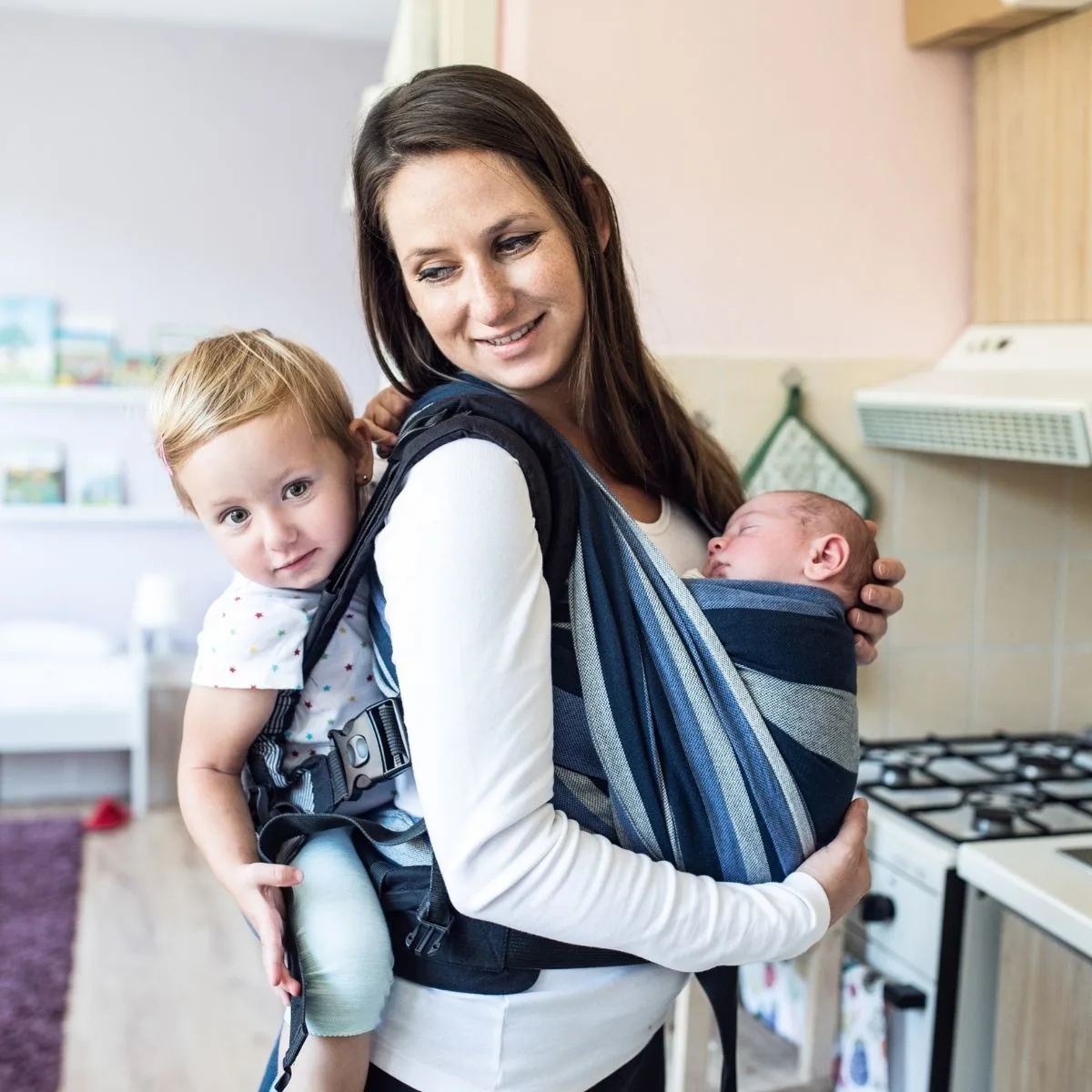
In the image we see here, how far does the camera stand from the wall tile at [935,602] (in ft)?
7.28

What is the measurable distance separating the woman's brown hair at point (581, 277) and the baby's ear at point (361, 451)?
0.27 ft

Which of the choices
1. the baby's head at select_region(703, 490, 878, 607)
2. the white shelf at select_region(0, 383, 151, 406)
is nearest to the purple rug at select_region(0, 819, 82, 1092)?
the white shelf at select_region(0, 383, 151, 406)

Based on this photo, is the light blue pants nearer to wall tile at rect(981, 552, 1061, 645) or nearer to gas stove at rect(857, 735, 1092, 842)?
gas stove at rect(857, 735, 1092, 842)

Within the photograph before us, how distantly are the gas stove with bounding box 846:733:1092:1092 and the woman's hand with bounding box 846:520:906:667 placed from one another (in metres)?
0.70

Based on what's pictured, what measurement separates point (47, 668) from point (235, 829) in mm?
4135

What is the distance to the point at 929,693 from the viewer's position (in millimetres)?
2256

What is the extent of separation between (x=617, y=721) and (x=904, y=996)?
1.09 metres

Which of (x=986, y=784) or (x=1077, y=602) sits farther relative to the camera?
(x=1077, y=602)

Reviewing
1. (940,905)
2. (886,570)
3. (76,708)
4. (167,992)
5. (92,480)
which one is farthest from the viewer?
(92,480)

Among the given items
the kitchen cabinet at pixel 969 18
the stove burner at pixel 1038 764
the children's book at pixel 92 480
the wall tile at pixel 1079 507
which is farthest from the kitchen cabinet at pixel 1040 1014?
the children's book at pixel 92 480

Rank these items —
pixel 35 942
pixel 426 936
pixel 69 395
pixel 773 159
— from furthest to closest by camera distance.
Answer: pixel 69 395
pixel 35 942
pixel 773 159
pixel 426 936

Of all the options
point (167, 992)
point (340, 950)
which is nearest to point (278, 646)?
point (340, 950)

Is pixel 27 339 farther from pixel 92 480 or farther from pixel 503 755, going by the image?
pixel 503 755

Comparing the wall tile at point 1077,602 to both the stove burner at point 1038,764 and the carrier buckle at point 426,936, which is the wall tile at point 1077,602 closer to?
the stove burner at point 1038,764
